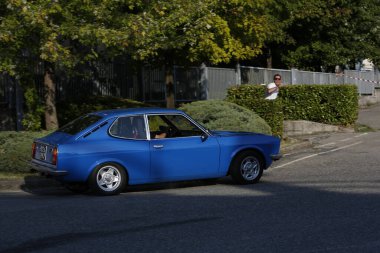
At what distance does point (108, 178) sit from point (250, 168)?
8.49 feet

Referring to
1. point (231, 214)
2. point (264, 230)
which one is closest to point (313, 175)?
point (231, 214)

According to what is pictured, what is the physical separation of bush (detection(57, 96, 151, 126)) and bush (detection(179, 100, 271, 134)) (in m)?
3.95

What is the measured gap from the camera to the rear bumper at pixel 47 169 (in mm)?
10617

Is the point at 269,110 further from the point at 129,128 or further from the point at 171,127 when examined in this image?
the point at 129,128

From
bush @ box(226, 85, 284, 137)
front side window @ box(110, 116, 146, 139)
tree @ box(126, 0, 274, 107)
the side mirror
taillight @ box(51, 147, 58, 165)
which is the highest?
tree @ box(126, 0, 274, 107)

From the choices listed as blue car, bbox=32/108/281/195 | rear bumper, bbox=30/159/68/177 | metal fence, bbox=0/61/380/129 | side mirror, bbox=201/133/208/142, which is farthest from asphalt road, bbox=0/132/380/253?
metal fence, bbox=0/61/380/129

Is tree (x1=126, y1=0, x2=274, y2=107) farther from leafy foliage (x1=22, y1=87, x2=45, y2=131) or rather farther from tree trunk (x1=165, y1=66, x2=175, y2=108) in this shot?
leafy foliage (x1=22, y1=87, x2=45, y2=131)

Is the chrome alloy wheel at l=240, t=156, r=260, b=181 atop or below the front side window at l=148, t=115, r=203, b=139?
below

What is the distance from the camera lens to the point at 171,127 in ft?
38.6

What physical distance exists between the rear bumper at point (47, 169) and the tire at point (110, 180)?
562 mm

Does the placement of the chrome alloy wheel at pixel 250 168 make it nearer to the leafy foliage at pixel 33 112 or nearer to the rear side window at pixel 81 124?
the rear side window at pixel 81 124

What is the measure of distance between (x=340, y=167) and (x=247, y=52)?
912 cm

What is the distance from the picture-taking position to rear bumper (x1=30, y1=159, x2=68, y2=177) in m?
10.6

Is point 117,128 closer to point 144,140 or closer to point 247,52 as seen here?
point 144,140
